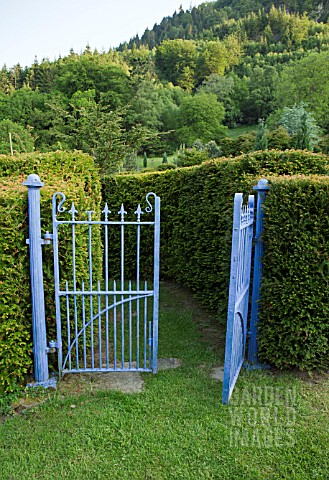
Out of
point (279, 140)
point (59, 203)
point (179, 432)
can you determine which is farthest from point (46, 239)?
point (279, 140)

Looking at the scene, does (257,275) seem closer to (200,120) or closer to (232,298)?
(232,298)

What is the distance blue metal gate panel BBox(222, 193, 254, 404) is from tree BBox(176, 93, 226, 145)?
143 feet

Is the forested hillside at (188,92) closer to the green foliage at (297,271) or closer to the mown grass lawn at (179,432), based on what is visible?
the green foliage at (297,271)

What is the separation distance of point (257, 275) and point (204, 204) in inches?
83.7

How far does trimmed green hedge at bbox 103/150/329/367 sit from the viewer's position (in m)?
4.41

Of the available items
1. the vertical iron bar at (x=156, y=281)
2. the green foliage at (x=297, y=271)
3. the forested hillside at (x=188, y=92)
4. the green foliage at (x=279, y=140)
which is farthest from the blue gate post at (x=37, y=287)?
the green foliage at (x=279, y=140)

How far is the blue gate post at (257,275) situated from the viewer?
11.8ft

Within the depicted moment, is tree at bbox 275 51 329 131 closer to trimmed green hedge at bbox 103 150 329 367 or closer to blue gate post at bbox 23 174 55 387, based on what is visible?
trimmed green hedge at bbox 103 150 329 367

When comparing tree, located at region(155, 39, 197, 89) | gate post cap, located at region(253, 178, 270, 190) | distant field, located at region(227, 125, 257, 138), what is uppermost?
tree, located at region(155, 39, 197, 89)

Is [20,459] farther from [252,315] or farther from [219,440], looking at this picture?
[252,315]

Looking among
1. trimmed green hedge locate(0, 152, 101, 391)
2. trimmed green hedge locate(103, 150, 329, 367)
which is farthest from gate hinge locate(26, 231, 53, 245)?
trimmed green hedge locate(103, 150, 329, 367)

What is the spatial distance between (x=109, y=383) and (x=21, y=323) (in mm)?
1024

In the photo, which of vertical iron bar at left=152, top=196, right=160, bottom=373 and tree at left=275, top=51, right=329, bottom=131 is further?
tree at left=275, top=51, right=329, bottom=131

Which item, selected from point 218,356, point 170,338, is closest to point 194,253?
point 170,338
